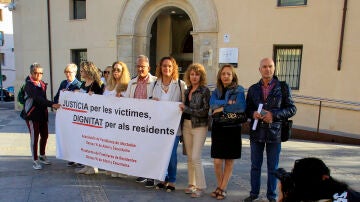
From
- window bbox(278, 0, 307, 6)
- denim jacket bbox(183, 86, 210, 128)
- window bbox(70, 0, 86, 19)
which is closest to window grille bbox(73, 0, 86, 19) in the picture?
window bbox(70, 0, 86, 19)

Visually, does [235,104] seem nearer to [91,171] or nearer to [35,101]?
[91,171]

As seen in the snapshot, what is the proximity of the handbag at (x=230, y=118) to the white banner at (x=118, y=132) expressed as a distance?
58 centimetres

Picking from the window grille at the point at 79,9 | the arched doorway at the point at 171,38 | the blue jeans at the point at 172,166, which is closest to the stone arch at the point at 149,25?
the arched doorway at the point at 171,38

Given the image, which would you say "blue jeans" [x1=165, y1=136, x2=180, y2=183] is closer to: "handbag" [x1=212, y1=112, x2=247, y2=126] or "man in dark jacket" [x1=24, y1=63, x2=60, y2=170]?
A: "handbag" [x1=212, y1=112, x2=247, y2=126]

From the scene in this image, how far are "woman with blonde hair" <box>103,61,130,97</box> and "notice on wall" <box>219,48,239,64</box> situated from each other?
6055mm

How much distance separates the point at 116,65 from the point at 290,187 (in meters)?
3.36

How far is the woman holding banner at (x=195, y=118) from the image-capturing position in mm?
3877

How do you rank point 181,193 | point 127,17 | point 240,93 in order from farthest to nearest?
point 127,17, point 181,193, point 240,93

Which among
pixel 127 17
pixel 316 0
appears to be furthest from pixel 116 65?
pixel 127 17

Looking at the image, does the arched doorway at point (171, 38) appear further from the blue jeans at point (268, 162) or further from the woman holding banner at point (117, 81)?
the blue jeans at point (268, 162)

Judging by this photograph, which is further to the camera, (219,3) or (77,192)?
(219,3)

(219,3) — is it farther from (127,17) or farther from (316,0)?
(127,17)

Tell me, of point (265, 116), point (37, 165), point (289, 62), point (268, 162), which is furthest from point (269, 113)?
point (289, 62)

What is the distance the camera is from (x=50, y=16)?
1368 cm
